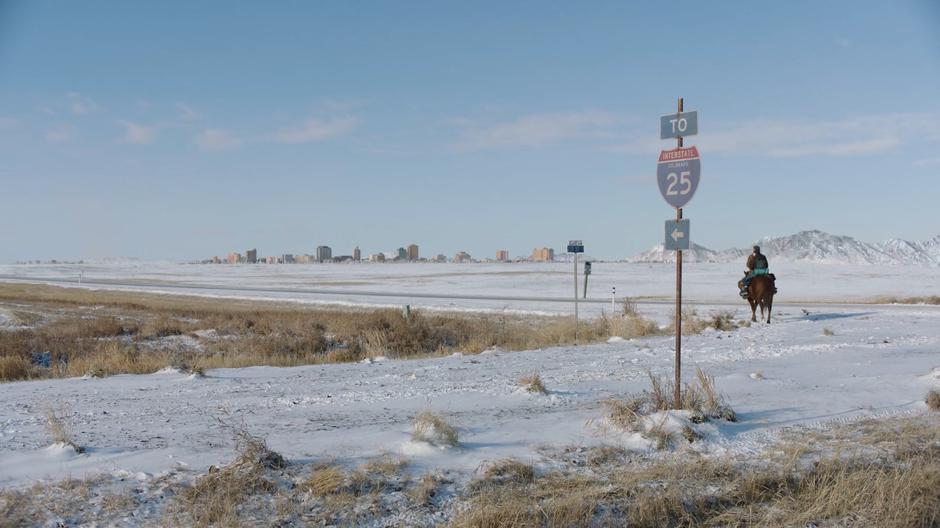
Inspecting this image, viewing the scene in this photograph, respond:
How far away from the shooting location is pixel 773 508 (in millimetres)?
5355

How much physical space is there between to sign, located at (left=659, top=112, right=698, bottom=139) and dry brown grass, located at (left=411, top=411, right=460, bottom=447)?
4.10m

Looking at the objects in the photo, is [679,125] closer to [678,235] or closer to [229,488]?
[678,235]

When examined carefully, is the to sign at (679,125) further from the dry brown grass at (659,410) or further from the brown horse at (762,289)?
the brown horse at (762,289)

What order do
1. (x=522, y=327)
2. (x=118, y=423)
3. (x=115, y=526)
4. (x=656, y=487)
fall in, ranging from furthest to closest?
(x=522, y=327) → (x=118, y=423) → (x=656, y=487) → (x=115, y=526)

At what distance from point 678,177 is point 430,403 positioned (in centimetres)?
409

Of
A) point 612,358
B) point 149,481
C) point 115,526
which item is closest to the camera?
point 115,526

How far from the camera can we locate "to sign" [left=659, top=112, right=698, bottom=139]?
7.52 metres

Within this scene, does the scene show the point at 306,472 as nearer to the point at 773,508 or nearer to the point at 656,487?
the point at 656,487

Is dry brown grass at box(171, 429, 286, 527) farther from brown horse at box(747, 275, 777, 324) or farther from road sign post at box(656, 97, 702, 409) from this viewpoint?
brown horse at box(747, 275, 777, 324)

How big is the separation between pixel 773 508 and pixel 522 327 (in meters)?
18.3

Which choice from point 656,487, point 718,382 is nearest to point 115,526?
point 656,487

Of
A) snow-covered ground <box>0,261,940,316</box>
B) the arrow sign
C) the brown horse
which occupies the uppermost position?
the arrow sign

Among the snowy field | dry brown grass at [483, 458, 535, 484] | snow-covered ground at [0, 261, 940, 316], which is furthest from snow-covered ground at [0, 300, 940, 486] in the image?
snow-covered ground at [0, 261, 940, 316]

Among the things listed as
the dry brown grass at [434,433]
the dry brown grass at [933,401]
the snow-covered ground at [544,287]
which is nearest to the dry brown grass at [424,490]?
the dry brown grass at [434,433]
